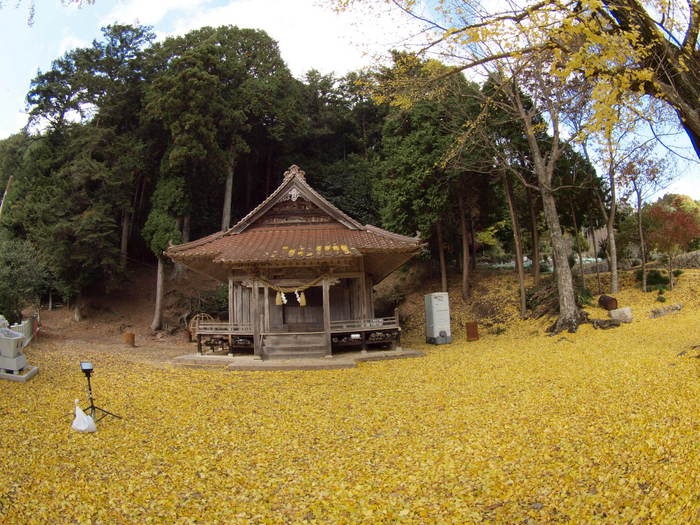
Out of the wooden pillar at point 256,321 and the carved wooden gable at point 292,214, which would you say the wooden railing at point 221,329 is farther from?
the carved wooden gable at point 292,214

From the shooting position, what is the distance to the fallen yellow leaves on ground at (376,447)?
4309 millimetres

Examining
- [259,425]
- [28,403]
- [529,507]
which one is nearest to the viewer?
[529,507]

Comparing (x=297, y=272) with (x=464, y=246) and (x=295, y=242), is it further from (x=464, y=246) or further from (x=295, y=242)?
(x=464, y=246)

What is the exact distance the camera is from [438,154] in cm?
2150

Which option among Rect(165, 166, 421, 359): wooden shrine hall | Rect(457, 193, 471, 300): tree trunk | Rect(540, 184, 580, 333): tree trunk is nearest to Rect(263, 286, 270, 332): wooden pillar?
Rect(165, 166, 421, 359): wooden shrine hall

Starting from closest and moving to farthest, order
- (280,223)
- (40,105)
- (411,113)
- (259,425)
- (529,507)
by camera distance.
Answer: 1. (529,507)
2. (259,425)
3. (280,223)
4. (411,113)
5. (40,105)

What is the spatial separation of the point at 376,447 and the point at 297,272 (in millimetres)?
8668

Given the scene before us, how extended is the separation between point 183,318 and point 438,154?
14476 millimetres

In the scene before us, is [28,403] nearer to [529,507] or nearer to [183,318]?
[529,507]

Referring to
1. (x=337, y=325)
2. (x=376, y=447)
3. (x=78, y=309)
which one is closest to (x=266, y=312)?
(x=337, y=325)

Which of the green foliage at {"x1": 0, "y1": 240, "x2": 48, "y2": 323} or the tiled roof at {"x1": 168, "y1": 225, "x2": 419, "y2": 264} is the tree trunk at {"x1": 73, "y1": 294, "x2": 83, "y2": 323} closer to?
the green foliage at {"x1": 0, "y1": 240, "x2": 48, "y2": 323}

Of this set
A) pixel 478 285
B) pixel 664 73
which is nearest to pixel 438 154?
pixel 478 285

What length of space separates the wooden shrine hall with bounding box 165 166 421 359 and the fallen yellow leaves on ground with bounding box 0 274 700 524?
11.2ft

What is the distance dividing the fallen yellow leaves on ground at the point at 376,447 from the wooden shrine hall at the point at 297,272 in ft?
11.2
